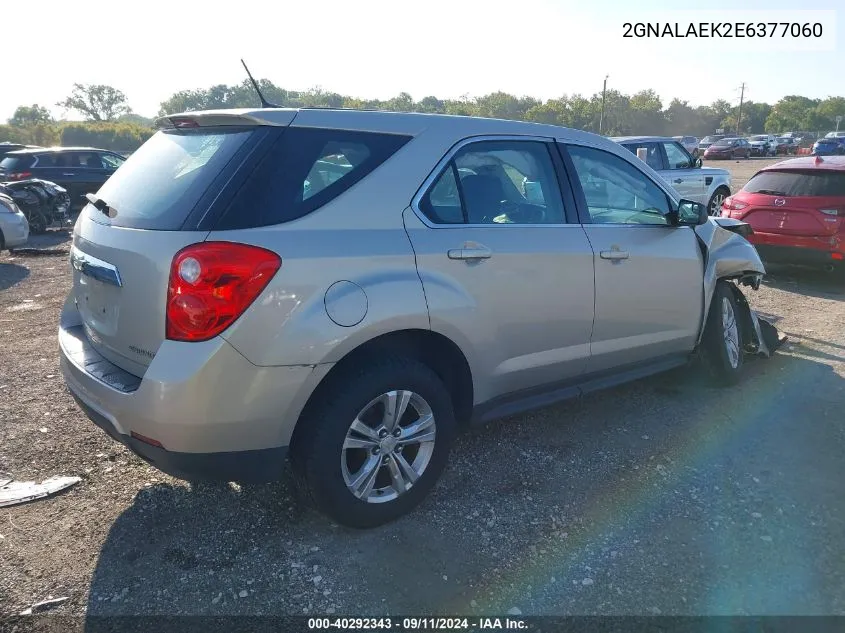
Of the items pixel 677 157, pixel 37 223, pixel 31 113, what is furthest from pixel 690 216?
pixel 31 113

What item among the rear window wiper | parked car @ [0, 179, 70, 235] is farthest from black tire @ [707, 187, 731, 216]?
parked car @ [0, 179, 70, 235]

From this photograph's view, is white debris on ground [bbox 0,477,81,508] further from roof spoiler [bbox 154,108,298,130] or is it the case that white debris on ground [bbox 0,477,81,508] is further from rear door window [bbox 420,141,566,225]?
rear door window [bbox 420,141,566,225]

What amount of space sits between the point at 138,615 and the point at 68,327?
1525 mm

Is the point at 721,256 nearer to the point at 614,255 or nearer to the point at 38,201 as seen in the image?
the point at 614,255

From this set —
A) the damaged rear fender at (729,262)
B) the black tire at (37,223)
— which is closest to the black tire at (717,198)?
the damaged rear fender at (729,262)

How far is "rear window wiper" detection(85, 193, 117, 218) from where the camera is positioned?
115 inches

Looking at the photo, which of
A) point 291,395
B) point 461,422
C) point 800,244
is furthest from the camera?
point 800,244

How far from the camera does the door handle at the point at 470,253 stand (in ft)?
9.84

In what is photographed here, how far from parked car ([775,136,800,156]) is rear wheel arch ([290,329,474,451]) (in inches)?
2385

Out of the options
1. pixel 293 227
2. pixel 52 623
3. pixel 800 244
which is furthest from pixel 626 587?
pixel 800 244

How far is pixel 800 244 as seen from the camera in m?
8.03

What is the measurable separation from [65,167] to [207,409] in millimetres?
15914

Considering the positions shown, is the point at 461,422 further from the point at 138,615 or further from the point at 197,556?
the point at 138,615

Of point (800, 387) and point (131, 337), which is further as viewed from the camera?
point (800, 387)
